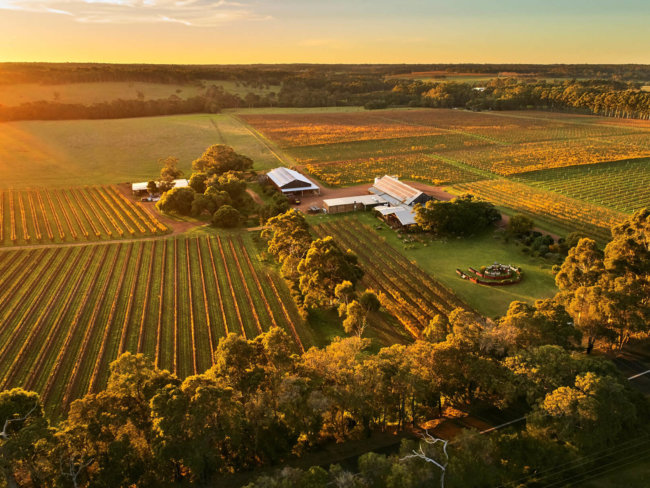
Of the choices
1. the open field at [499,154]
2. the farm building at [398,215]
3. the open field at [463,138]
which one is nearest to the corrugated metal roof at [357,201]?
the farm building at [398,215]

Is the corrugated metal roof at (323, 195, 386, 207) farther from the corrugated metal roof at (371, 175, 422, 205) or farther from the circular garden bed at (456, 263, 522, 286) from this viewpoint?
the circular garden bed at (456, 263, 522, 286)

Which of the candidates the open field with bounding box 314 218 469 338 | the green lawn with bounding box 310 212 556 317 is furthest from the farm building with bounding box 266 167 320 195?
the green lawn with bounding box 310 212 556 317

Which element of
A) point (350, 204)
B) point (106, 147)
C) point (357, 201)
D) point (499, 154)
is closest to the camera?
point (350, 204)

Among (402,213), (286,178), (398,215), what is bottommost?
(398,215)

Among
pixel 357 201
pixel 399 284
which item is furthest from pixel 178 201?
pixel 399 284

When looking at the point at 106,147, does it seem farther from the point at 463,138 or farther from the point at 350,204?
the point at 463,138

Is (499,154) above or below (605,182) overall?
above
